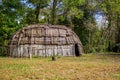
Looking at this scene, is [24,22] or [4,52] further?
[24,22]

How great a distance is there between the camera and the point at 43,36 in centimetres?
3506

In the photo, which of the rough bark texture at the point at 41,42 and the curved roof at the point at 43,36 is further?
the curved roof at the point at 43,36

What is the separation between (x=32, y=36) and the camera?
34.6 metres

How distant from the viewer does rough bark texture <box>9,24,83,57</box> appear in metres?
34.2

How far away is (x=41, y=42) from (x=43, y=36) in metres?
0.80

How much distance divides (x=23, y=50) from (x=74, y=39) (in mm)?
6537

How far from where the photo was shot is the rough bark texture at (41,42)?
34.2 metres

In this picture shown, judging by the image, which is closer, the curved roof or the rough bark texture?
the rough bark texture

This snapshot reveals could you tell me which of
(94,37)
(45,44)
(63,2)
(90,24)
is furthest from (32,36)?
(94,37)

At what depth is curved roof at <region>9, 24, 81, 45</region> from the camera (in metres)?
34.4

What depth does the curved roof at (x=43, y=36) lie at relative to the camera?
34406 millimetres

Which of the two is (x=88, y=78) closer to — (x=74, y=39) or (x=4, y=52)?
(x=74, y=39)

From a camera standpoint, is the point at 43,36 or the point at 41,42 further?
the point at 43,36

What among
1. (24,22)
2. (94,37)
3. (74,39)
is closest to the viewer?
(74,39)
